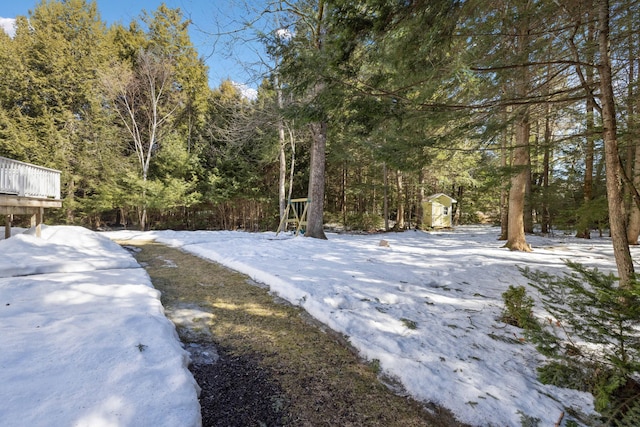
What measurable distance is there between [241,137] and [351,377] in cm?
1167

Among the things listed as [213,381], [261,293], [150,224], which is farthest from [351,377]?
[150,224]

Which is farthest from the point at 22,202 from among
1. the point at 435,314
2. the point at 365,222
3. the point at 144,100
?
A: the point at 365,222

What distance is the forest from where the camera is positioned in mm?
3141

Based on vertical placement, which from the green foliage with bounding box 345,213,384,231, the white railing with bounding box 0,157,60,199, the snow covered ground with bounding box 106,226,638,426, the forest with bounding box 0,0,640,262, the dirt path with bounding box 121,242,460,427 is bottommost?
the dirt path with bounding box 121,242,460,427

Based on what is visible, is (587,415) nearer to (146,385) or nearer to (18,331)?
(146,385)

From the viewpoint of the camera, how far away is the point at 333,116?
11.2 feet

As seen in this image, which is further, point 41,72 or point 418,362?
point 41,72

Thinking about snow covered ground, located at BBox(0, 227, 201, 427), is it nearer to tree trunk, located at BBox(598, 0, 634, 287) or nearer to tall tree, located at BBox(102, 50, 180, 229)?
tree trunk, located at BBox(598, 0, 634, 287)

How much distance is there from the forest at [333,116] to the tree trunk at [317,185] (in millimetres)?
48

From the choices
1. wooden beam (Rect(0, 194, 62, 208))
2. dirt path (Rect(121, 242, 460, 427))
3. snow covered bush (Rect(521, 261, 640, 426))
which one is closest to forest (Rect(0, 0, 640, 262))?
snow covered bush (Rect(521, 261, 640, 426))

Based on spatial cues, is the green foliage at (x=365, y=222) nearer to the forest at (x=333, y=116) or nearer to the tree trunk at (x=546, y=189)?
the forest at (x=333, y=116)

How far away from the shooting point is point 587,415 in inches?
62.2

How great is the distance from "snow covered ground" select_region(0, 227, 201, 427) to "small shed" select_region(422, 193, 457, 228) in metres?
16.2

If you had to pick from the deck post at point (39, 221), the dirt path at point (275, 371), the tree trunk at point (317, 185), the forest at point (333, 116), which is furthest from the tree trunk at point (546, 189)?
the deck post at point (39, 221)
